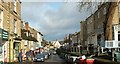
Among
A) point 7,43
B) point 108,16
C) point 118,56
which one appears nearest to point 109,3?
point 108,16

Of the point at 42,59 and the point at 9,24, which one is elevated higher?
A: the point at 9,24

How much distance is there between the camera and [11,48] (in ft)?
121

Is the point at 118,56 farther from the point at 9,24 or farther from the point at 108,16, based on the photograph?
the point at 9,24

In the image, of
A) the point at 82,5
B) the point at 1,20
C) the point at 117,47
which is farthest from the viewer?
the point at 117,47

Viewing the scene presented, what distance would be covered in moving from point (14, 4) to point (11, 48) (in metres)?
6.90

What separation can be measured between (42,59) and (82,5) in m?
28.7

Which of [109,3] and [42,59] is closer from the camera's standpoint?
[109,3]

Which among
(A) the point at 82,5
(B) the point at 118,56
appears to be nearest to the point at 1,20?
(A) the point at 82,5

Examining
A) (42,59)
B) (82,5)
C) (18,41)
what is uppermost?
(82,5)

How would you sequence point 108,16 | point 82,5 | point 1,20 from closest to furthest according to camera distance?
1. point 82,5
2. point 108,16
3. point 1,20

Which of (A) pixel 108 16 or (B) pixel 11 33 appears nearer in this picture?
(A) pixel 108 16

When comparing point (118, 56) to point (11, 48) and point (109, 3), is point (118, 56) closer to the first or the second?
point (109, 3)

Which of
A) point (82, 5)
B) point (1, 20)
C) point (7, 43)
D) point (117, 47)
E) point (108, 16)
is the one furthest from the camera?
point (117, 47)

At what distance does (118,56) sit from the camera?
2453cm
